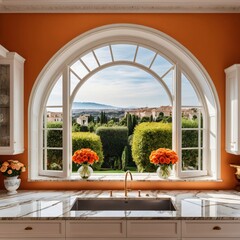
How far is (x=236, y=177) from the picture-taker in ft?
10.9

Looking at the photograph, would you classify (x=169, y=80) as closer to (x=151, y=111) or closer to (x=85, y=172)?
(x=151, y=111)

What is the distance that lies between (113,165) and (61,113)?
3.03 ft

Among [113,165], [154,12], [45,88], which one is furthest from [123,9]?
[113,165]

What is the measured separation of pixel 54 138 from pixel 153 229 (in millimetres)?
1662

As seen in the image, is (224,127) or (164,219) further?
(224,127)

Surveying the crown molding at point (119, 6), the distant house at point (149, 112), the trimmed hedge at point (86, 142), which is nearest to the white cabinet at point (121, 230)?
the trimmed hedge at point (86, 142)

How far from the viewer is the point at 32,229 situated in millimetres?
2521

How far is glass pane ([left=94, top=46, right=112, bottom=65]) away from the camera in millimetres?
3668

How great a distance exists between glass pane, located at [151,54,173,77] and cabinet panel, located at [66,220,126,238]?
189cm

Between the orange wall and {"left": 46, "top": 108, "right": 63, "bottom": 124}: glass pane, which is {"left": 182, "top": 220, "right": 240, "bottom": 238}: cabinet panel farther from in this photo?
{"left": 46, "top": 108, "right": 63, "bottom": 124}: glass pane

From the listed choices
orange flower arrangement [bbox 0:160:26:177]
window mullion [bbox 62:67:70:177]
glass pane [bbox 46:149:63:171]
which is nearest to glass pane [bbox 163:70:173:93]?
window mullion [bbox 62:67:70:177]

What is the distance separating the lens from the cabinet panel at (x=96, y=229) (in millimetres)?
2520

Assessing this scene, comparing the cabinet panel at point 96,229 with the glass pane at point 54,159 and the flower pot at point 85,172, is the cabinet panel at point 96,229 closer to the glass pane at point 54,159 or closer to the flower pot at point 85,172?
the flower pot at point 85,172

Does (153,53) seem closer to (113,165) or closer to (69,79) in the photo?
(69,79)
